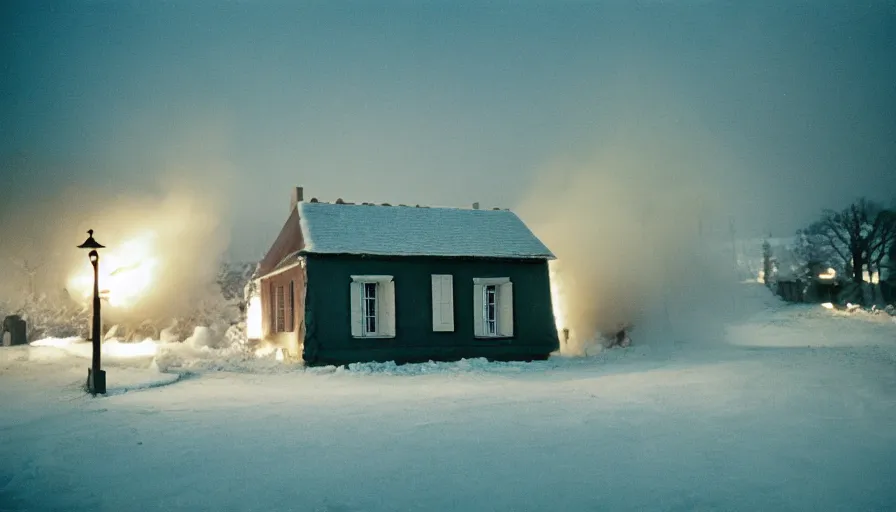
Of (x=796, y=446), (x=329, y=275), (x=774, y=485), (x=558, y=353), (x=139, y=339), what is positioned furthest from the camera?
(x=139, y=339)

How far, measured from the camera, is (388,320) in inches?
734

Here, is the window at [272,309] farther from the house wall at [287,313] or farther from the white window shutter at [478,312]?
the white window shutter at [478,312]

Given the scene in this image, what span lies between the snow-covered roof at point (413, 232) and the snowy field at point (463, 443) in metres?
5.62

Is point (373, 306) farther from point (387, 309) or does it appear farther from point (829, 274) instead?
point (829, 274)

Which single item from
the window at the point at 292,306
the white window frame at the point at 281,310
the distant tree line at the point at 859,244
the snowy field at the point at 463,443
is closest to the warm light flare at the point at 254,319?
the white window frame at the point at 281,310

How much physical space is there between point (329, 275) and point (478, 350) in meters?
4.88

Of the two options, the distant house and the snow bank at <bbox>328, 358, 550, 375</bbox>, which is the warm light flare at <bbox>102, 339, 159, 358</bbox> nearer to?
the distant house

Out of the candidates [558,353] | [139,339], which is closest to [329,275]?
[558,353]

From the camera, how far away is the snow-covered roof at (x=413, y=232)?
18.9m

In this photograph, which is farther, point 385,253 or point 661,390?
point 385,253

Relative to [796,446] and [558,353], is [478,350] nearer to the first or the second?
[558,353]

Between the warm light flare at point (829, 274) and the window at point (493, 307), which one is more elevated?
the warm light flare at point (829, 274)

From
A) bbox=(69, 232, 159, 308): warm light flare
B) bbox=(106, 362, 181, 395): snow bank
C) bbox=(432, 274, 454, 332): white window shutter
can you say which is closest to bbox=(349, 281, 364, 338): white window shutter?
bbox=(432, 274, 454, 332): white window shutter

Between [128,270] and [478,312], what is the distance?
18906 mm
